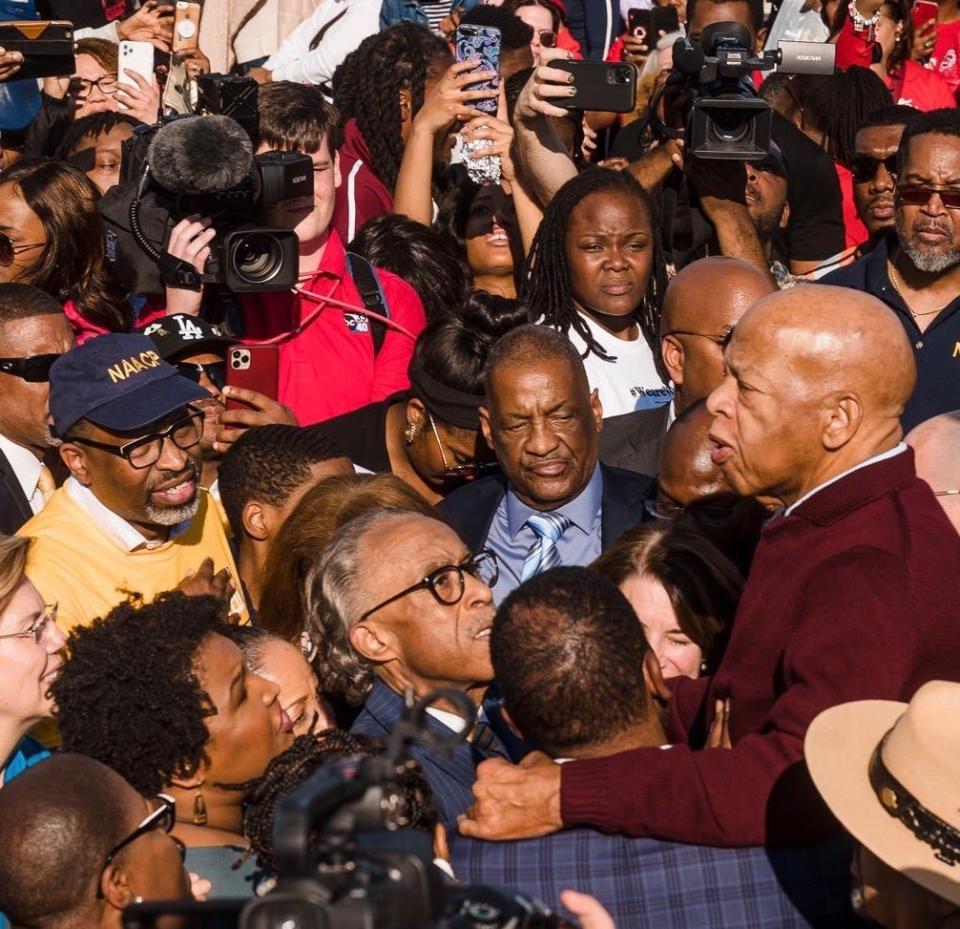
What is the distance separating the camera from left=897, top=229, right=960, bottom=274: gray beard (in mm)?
5957

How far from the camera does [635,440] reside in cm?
567

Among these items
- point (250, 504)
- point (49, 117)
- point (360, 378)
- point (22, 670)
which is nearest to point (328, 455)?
point (250, 504)

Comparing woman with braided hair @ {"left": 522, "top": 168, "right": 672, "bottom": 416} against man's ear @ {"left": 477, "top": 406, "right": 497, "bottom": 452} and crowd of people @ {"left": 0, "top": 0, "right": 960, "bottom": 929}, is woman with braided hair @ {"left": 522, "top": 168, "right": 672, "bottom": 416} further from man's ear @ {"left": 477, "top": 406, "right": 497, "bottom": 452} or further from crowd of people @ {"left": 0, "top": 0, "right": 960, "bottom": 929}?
man's ear @ {"left": 477, "top": 406, "right": 497, "bottom": 452}

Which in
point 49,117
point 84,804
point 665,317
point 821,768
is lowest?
point 49,117

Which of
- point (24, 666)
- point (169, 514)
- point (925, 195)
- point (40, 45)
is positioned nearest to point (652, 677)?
point (24, 666)

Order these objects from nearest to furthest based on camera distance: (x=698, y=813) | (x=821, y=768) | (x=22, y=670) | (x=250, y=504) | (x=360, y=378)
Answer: (x=821, y=768), (x=698, y=813), (x=22, y=670), (x=250, y=504), (x=360, y=378)

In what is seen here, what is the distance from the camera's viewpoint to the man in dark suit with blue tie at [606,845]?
3141 millimetres

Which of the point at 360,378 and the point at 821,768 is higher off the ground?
the point at 821,768

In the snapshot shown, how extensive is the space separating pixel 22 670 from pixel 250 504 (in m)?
1.36

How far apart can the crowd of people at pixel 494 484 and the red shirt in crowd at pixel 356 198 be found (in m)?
0.02

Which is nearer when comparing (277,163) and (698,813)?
(698,813)

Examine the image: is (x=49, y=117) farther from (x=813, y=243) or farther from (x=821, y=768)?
(x=821, y=768)

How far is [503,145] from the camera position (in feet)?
22.4

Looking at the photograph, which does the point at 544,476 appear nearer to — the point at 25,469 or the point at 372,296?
the point at 372,296
